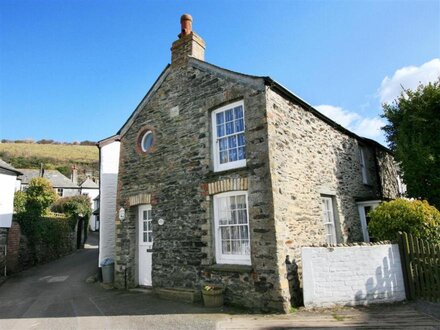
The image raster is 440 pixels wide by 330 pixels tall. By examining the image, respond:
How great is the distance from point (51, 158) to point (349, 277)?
2612 inches

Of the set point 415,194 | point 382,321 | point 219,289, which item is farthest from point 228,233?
point 415,194

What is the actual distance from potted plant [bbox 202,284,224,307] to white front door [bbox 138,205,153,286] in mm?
3343

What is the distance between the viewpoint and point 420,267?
7027 millimetres

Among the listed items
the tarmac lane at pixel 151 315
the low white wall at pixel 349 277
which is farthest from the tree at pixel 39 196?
the low white wall at pixel 349 277

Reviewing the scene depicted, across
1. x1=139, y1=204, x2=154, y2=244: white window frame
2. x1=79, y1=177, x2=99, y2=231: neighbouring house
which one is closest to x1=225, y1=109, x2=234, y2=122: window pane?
x1=139, y1=204, x2=154, y2=244: white window frame

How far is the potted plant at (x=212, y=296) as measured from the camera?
24.4 ft

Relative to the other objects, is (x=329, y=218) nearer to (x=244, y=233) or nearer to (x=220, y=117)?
(x=244, y=233)

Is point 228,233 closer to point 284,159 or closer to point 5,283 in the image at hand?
point 284,159

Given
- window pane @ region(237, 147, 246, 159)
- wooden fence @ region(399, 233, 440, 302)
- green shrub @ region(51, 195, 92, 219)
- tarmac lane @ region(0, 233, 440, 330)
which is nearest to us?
tarmac lane @ region(0, 233, 440, 330)

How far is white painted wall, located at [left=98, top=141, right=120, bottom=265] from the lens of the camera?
13.1 m

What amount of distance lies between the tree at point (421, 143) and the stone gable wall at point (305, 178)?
1.96 m

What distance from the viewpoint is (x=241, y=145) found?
27.6ft

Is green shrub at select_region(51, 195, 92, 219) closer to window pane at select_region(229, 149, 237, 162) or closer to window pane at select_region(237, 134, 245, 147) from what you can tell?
window pane at select_region(229, 149, 237, 162)

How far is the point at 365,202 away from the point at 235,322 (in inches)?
293
